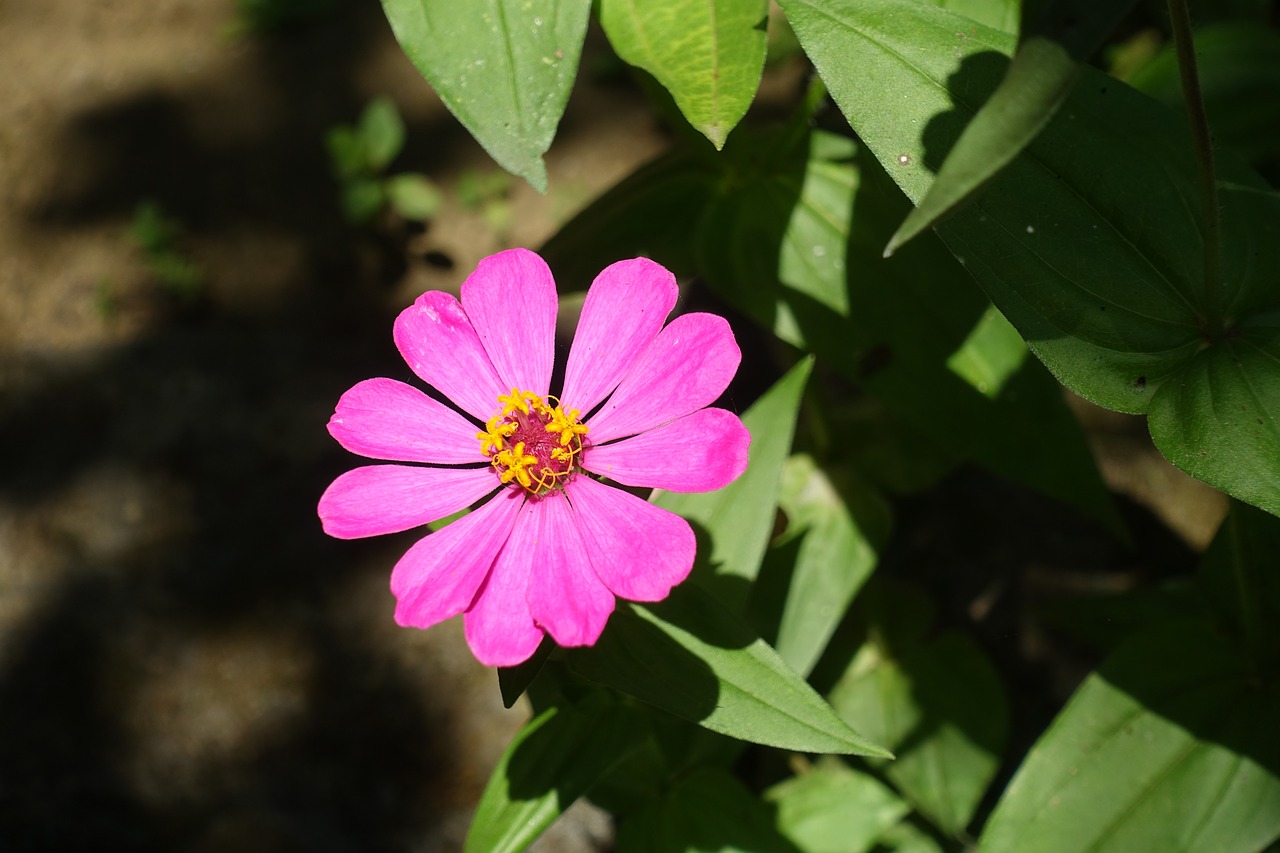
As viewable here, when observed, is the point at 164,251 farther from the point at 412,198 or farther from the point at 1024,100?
the point at 1024,100

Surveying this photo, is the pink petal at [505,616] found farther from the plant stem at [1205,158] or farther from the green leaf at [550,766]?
the plant stem at [1205,158]

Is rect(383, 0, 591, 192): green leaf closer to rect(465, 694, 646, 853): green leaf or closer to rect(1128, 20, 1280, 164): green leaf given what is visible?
rect(465, 694, 646, 853): green leaf

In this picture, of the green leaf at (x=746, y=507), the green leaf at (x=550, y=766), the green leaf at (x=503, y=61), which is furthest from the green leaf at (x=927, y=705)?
the green leaf at (x=503, y=61)

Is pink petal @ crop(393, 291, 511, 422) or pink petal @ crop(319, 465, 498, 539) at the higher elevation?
pink petal @ crop(393, 291, 511, 422)

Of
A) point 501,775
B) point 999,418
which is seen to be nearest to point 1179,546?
point 999,418

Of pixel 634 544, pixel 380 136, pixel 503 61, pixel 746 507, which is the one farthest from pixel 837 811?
pixel 380 136

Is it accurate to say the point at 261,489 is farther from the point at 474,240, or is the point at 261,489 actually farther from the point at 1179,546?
the point at 1179,546

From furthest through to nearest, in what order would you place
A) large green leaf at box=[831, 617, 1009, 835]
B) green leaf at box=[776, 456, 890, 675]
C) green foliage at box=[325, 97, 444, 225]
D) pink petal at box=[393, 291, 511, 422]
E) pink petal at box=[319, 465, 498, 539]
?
green foliage at box=[325, 97, 444, 225] < large green leaf at box=[831, 617, 1009, 835] < green leaf at box=[776, 456, 890, 675] < pink petal at box=[393, 291, 511, 422] < pink petal at box=[319, 465, 498, 539]

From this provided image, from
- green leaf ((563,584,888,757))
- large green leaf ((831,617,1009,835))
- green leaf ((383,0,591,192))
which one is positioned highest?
green leaf ((383,0,591,192))

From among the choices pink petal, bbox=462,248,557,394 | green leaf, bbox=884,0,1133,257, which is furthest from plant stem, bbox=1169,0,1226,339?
pink petal, bbox=462,248,557,394
